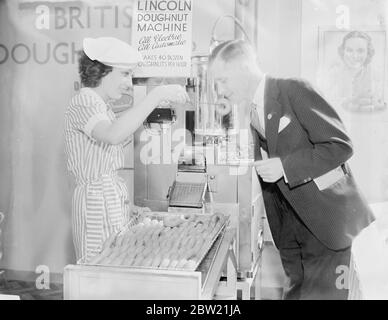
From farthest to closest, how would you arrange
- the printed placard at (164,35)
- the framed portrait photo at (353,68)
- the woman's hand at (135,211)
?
the woman's hand at (135,211), the printed placard at (164,35), the framed portrait photo at (353,68)

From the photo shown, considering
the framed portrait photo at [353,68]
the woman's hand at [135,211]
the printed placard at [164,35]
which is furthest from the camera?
the woman's hand at [135,211]

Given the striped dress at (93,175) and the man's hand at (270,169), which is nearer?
the man's hand at (270,169)

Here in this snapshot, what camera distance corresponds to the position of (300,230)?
256cm

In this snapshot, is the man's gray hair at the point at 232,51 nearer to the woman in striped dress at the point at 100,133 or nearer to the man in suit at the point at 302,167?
the man in suit at the point at 302,167

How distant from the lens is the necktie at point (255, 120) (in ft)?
8.30

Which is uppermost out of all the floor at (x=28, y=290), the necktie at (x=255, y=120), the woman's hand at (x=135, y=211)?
the necktie at (x=255, y=120)

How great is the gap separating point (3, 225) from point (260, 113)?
132 cm

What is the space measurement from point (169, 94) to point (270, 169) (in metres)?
0.55

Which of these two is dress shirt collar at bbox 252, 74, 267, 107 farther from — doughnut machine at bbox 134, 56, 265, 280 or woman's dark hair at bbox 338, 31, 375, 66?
woman's dark hair at bbox 338, 31, 375, 66

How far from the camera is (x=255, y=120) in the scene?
2539mm

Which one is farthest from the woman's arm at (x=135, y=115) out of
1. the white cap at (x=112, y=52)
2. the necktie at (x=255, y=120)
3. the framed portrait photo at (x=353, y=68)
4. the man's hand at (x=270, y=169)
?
the framed portrait photo at (x=353, y=68)
